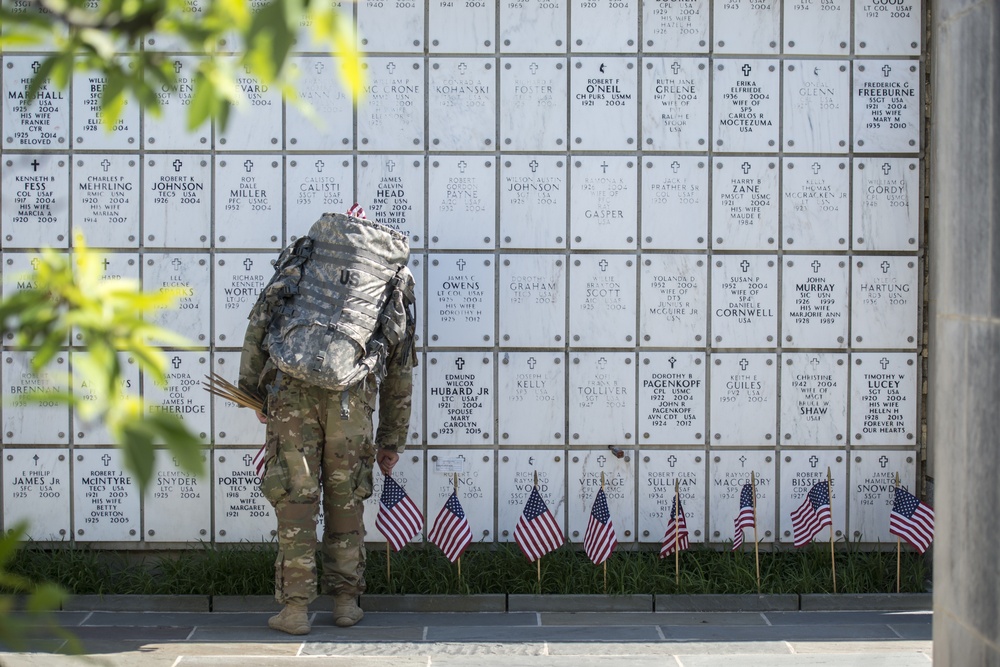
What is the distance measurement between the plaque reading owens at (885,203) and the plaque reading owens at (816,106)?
0.69 ft

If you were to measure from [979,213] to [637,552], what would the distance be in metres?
3.07

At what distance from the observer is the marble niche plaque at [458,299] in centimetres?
620

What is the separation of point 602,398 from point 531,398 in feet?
1.29

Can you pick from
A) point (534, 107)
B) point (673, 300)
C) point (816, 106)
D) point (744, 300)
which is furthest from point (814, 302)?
point (534, 107)

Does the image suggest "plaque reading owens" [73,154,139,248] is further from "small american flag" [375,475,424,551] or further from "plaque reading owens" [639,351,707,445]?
"plaque reading owens" [639,351,707,445]

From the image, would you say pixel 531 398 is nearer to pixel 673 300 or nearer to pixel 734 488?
pixel 673 300

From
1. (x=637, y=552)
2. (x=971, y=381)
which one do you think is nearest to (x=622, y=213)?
(x=637, y=552)

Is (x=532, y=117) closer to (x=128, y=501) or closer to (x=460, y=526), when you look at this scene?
(x=460, y=526)

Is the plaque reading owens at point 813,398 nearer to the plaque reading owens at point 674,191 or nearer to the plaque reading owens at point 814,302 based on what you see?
the plaque reading owens at point 814,302

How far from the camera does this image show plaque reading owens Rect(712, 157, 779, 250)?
624 centimetres

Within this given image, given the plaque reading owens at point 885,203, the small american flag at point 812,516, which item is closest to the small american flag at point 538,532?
the small american flag at point 812,516

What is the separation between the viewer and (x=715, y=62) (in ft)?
20.4

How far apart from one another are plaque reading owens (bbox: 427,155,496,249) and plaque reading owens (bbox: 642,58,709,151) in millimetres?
910

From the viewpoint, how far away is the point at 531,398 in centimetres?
624
